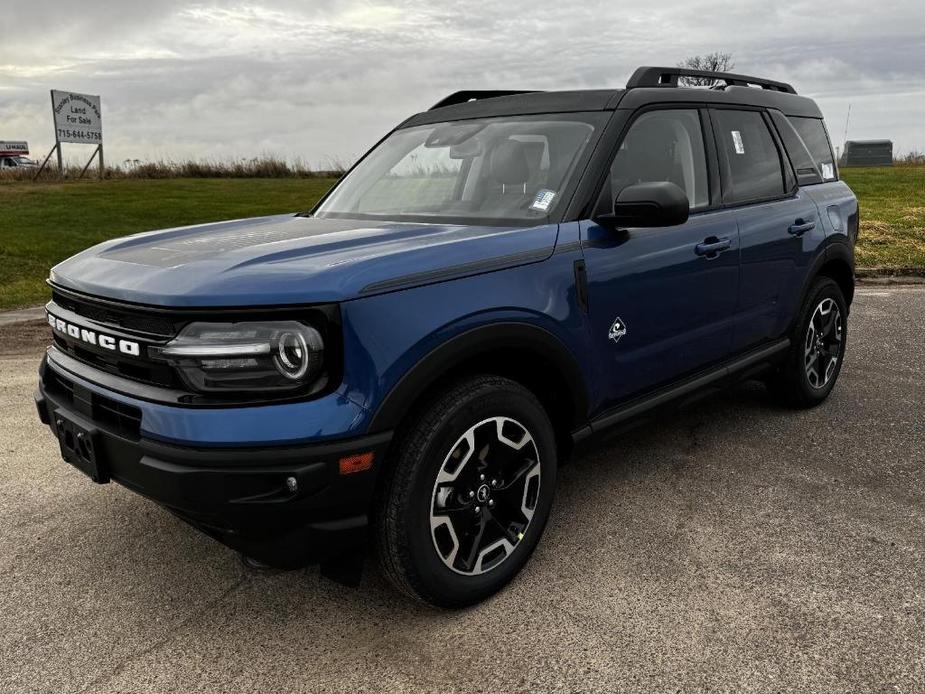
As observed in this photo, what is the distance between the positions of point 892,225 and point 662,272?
11.9 meters

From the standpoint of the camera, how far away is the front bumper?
2.24 meters

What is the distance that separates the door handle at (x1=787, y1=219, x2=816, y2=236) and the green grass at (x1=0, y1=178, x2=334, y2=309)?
845cm

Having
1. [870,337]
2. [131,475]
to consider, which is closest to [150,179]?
[870,337]

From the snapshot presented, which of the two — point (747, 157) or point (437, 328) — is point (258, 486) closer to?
point (437, 328)

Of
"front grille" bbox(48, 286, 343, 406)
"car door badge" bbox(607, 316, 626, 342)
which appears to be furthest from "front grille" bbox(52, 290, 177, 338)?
"car door badge" bbox(607, 316, 626, 342)

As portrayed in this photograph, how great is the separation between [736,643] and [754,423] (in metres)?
2.37

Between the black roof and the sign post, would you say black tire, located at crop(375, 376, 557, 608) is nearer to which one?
the black roof

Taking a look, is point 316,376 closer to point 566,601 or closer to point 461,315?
point 461,315

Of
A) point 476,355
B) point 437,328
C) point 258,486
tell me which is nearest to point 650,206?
point 476,355

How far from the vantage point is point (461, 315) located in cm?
255

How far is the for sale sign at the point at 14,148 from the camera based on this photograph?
2159 inches

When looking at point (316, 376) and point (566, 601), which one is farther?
point (566, 601)

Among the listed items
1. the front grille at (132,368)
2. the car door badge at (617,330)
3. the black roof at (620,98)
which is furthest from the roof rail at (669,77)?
the front grille at (132,368)

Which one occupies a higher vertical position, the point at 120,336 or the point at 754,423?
the point at 120,336
